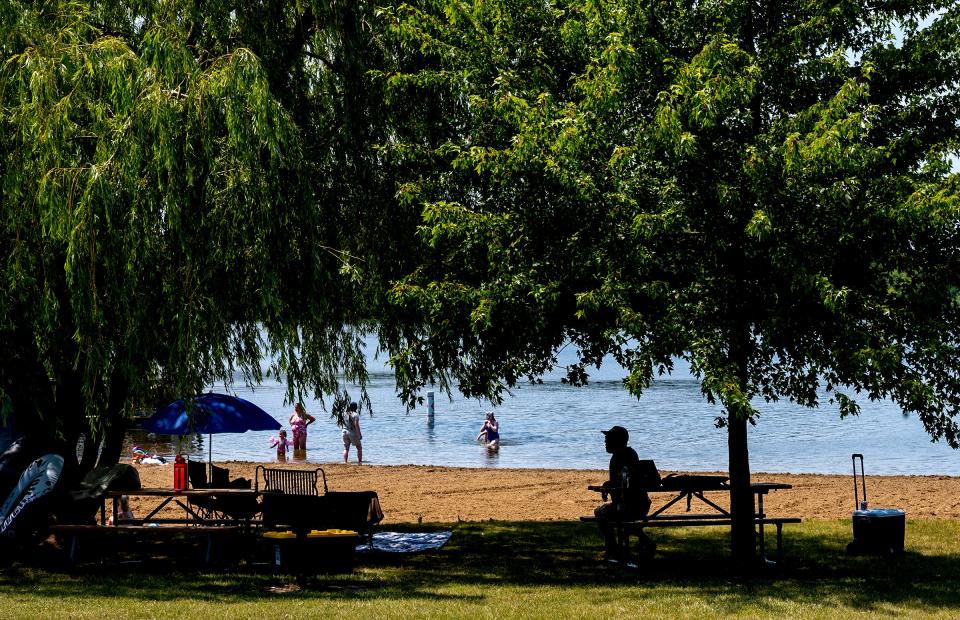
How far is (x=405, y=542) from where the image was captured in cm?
1611

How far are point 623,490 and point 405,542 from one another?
396 cm

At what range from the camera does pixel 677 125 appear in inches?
435

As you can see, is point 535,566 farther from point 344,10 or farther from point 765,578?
point 344,10

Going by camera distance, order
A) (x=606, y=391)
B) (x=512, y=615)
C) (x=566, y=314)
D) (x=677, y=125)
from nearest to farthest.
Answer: (x=512, y=615), (x=677, y=125), (x=566, y=314), (x=606, y=391)

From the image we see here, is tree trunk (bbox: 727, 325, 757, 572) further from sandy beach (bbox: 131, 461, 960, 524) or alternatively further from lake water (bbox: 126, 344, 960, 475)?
lake water (bbox: 126, 344, 960, 475)

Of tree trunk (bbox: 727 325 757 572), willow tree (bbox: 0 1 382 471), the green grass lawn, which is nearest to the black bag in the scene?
the green grass lawn

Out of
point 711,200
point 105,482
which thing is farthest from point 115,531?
point 711,200

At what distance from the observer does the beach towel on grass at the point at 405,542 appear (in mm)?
15336

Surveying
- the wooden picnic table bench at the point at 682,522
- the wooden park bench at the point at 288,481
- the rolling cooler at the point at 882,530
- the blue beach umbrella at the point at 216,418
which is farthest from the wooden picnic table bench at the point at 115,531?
the rolling cooler at the point at 882,530

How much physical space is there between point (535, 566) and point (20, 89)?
8133mm

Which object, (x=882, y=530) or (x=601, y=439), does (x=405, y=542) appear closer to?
(x=882, y=530)

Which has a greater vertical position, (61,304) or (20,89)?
(20,89)

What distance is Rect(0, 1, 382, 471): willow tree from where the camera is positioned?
1145 centimetres

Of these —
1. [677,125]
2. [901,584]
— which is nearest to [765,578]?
[901,584]
